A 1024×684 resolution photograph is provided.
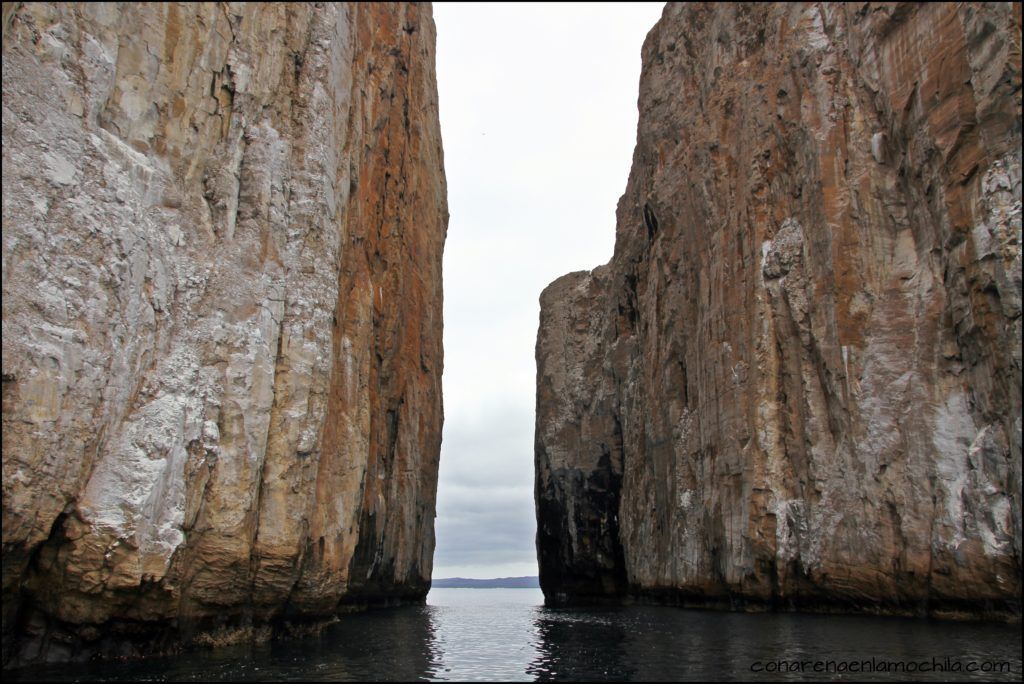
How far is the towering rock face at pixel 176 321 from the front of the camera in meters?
13.2

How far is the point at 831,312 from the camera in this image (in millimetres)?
27281

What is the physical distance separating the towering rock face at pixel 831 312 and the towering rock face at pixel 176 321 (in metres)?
16.5

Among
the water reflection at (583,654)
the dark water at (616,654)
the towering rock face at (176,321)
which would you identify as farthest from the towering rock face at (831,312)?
the towering rock face at (176,321)

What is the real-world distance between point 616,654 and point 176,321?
493 inches

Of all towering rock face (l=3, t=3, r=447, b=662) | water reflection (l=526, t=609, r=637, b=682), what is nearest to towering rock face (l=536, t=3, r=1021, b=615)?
water reflection (l=526, t=609, r=637, b=682)

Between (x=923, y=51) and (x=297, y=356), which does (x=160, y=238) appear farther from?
(x=923, y=51)

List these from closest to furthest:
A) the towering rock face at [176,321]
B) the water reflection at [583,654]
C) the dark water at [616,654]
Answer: the dark water at [616,654] < the towering rock face at [176,321] < the water reflection at [583,654]

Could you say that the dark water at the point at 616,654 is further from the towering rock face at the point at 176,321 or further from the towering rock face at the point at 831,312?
the towering rock face at the point at 831,312

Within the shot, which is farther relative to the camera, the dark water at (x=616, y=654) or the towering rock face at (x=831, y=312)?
the towering rock face at (x=831, y=312)

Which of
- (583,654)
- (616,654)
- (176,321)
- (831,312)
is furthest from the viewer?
(831,312)

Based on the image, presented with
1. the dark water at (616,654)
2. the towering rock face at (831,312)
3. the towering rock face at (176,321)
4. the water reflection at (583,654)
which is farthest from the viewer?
the towering rock face at (831,312)

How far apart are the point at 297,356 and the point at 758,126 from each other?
24.3 meters

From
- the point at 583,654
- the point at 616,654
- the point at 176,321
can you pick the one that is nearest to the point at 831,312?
the point at 616,654

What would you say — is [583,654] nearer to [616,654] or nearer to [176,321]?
[616,654]
